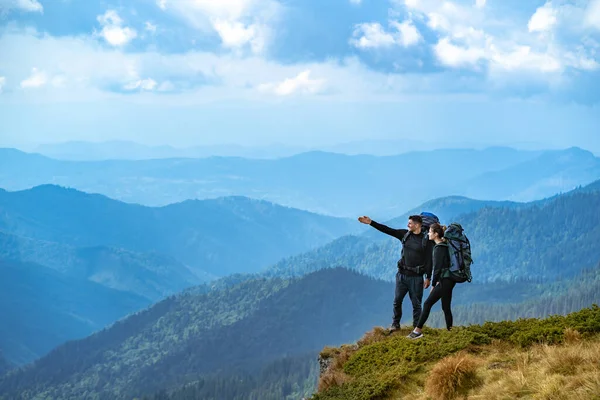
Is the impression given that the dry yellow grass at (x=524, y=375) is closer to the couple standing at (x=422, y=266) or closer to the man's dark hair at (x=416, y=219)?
the couple standing at (x=422, y=266)

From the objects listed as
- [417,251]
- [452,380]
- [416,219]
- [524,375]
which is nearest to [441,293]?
[417,251]

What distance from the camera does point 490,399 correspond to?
1352 cm

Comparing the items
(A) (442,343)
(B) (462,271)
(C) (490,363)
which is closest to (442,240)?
(B) (462,271)

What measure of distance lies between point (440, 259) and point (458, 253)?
597mm

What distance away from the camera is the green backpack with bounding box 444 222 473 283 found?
63.3 ft

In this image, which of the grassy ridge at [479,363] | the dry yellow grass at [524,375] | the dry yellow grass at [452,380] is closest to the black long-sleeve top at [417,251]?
the grassy ridge at [479,363]

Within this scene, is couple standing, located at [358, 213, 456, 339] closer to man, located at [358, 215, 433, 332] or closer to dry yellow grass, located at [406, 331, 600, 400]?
man, located at [358, 215, 433, 332]

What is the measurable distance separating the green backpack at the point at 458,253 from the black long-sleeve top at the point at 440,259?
0.14m

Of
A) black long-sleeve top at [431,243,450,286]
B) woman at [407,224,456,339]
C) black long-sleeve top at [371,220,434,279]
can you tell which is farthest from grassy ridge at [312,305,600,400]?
black long-sleeve top at [371,220,434,279]

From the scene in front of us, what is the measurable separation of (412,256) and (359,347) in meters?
4.01

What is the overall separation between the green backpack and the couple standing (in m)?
0.17

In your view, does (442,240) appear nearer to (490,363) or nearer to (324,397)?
(490,363)

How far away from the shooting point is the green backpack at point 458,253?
19.3 metres

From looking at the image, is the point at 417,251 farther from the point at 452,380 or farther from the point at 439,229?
the point at 452,380
